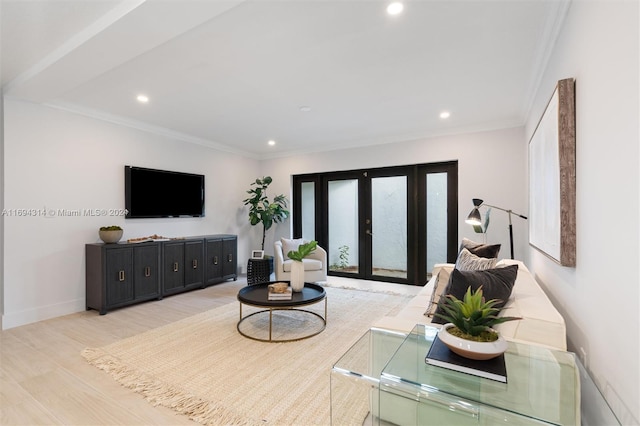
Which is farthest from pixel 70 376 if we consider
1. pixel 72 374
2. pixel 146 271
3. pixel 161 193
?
pixel 161 193

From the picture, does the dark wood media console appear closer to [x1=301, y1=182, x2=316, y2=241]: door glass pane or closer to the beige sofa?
[x1=301, y1=182, x2=316, y2=241]: door glass pane

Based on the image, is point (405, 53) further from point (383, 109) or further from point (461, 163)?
point (461, 163)

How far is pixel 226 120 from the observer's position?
4.21 metres

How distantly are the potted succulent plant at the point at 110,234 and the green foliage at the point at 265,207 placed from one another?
2.29m

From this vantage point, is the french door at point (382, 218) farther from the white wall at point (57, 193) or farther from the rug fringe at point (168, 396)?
the rug fringe at point (168, 396)

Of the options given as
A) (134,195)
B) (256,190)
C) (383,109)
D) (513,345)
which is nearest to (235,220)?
(256,190)

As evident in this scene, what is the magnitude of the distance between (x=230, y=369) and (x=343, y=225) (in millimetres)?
3767

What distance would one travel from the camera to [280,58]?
99.3 inches

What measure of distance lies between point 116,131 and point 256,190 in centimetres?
241

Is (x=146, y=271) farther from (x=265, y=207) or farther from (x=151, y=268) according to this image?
(x=265, y=207)

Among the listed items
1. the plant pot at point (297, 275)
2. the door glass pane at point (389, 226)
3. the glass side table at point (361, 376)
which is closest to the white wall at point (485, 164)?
the door glass pane at point (389, 226)

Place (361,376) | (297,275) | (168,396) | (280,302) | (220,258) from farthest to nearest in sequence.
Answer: (220,258), (297,275), (280,302), (168,396), (361,376)

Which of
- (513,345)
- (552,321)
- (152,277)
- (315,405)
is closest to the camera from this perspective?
(513,345)

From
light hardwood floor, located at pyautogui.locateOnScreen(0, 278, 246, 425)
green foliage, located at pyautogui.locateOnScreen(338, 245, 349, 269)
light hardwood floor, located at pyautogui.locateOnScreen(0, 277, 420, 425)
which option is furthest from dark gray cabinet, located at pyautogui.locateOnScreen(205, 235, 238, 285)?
green foliage, located at pyautogui.locateOnScreen(338, 245, 349, 269)
